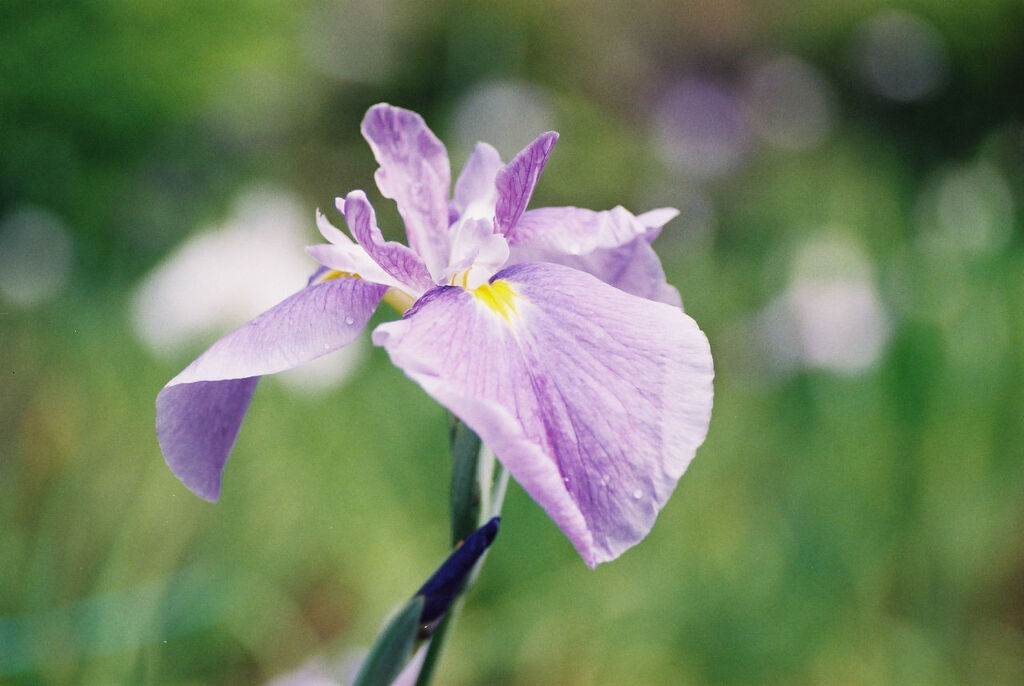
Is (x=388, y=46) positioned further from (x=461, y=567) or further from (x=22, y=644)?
(x=461, y=567)

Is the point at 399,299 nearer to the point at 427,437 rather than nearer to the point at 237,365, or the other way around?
the point at 237,365

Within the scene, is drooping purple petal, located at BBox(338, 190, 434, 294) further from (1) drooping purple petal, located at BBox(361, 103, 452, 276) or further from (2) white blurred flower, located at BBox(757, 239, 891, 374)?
(2) white blurred flower, located at BBox(757, 239, 891, 374)

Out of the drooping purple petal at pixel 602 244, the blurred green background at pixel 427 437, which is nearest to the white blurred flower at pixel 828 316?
the blurred green background at pixel 427 437

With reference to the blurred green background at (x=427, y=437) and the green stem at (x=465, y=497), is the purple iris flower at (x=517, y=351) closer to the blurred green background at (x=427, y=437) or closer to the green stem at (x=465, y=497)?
the green stem at (x=465, y=497)

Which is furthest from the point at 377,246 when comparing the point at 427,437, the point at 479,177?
the point at 427,437

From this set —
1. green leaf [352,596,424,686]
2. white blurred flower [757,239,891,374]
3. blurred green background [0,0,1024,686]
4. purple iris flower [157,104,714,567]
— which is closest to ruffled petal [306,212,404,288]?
purple iris flower [157,104,714,567]

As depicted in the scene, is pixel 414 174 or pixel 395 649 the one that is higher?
pixel 414 174

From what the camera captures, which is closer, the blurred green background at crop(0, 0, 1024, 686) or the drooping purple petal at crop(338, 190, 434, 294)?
the drooping purple petal at crop(338, 190, 434, 294)

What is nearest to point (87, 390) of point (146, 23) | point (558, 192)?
point (146, 23)
